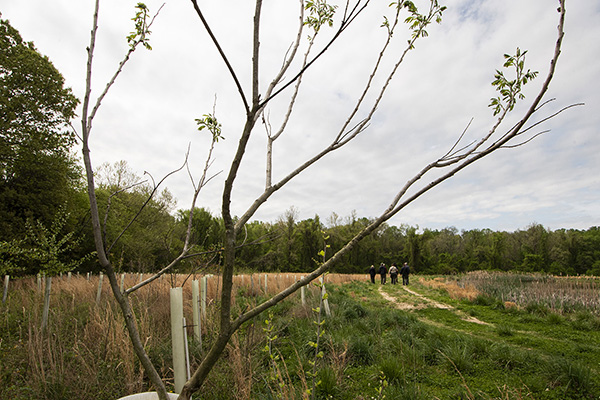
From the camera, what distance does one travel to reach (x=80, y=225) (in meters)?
6.71

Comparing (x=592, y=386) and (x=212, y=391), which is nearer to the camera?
(x=212, y=391)

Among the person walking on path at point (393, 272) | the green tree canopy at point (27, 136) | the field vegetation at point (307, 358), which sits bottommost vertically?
the person walking on path at point (393, 272)

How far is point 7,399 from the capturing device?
2.61 m

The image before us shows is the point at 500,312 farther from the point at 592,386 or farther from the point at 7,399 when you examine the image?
the point at 7,399

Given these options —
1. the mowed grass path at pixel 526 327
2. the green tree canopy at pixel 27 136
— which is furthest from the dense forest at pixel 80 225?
the mowed grass path at pixel 526 327

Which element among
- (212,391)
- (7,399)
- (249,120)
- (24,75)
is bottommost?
(212,391)

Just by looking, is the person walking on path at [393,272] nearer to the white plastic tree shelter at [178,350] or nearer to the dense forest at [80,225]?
the dense forest at [80,225]

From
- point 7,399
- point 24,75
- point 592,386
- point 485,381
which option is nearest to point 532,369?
point 592,386

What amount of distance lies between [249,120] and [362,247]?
46.2 meters

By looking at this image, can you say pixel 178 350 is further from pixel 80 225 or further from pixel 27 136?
pixel 27 136

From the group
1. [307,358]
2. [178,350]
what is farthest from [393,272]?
[178,350]

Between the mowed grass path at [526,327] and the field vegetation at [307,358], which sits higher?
the field vegetation at [307,358]

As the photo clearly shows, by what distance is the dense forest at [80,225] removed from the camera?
4.31m

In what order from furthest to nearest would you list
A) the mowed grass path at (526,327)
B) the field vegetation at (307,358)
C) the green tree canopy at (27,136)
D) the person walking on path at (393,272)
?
the person walking on path at (393,272)
the green tree canopy at (27,136)
the mowed grass path at (526,327)
the field vegetation at (307,358)
